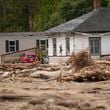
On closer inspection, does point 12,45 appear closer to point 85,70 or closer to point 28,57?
point 28,57

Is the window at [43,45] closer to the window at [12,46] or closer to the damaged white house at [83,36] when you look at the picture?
the window at [12,46]

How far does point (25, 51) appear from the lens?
56438 mm

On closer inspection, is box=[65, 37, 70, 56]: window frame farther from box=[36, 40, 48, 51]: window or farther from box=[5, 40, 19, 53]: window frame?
box=[5, 40, 19, 53]: window frame

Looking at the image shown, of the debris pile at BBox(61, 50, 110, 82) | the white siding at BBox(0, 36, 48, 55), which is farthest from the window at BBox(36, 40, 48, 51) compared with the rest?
the debris pile at BBox(61, 50, 110, 82)

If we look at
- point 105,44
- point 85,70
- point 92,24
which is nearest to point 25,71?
point 85,70

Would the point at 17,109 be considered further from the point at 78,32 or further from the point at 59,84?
the point at 78,32

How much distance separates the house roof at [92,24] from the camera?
44938mm

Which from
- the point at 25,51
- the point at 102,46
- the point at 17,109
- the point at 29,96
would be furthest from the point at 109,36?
the point at 17,109

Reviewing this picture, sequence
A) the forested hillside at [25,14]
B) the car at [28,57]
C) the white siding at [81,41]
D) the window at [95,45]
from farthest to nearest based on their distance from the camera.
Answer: the forested hillside at [25,14] < the car at [28,57] < the white siding at [81,41] < the window at [95,45]

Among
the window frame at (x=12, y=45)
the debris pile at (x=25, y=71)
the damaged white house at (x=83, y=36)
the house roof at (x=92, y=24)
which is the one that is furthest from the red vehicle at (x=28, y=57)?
the debris pile at (x=25, y=71)

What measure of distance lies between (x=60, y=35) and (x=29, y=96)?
2935 centimetres

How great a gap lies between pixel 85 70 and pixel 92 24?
19.4 m

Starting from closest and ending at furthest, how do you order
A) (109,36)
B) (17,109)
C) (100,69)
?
(17,109) → (100,69) → (109,36)

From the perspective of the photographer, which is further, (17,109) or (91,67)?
(91,67)
